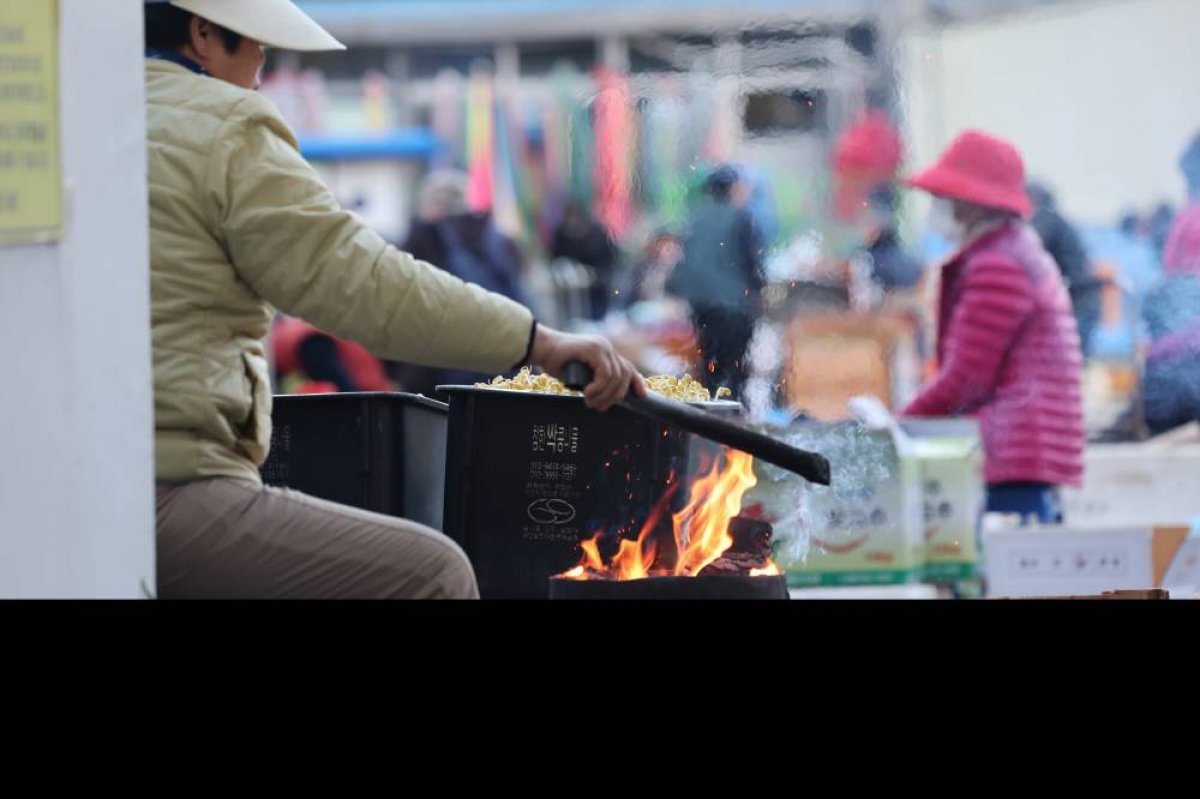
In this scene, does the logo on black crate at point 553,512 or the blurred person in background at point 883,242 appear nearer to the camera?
the logo on black crate at point 553,512

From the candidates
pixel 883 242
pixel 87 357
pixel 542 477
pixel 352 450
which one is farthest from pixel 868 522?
pixel 87 357

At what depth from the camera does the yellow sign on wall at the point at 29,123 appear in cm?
280

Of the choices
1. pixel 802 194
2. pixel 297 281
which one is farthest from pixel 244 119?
pixel 802 194

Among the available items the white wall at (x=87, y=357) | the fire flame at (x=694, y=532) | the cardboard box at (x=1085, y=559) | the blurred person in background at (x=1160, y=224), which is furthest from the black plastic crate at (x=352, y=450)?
the blurred person in background at (x=1160, y=224)

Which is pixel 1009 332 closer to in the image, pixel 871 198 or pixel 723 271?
pixel 871 198

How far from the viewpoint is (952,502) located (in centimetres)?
774

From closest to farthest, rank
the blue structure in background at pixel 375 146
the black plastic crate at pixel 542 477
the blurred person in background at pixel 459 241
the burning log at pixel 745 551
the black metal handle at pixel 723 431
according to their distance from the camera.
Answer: the black metal handle at pixel 723 431
the burning log at pixel 745 551
the black plastic crate at pixel 542 477
the blurred person in background at pixel 459 241
the blue structure in background at pixel 375 146

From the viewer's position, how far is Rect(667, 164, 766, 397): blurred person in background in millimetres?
6719

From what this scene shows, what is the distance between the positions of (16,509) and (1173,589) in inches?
204

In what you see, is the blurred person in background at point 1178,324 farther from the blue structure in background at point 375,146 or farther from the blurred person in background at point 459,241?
the blue structure in background at point 375,146

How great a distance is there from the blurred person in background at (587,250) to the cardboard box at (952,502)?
237cm

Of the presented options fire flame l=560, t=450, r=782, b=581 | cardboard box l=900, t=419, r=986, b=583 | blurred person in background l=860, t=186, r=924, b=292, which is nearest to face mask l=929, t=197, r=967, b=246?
blurred person in background l=860, t=186, r=924, b=292

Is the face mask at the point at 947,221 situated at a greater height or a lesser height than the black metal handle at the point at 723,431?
greater
